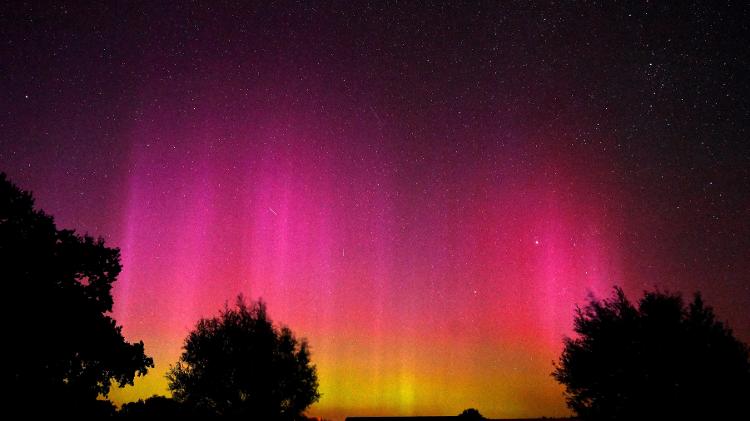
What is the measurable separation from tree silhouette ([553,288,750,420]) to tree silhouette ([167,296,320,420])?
865 inches

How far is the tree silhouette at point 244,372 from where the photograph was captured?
121 ft

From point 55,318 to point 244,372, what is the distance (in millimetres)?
18645

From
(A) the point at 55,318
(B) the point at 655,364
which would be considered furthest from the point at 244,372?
(B) the point at 655,364

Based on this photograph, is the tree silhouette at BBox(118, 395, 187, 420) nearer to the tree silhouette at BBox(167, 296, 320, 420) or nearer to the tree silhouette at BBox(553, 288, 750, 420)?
the tree silhouette at BBox(167, 296, 320, 420)

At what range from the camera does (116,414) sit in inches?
948

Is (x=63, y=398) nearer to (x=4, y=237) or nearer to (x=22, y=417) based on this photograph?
(x=22, y=417)

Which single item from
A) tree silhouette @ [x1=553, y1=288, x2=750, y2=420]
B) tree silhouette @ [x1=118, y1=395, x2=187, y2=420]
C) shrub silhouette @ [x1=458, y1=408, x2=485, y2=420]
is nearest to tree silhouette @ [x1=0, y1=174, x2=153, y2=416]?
tree silhouette @ [x1=118, y1=395, x2=187, y2=420]

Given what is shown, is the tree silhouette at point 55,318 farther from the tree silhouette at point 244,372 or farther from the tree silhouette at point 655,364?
the tree silhouette at point 655,364

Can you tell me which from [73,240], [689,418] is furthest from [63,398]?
[689,418]

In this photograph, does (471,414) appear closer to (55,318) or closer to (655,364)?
(655,364)

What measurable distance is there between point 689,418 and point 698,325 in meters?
5.45

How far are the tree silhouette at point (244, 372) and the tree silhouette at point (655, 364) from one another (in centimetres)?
2197

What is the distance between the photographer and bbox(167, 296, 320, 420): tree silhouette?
3675 cm

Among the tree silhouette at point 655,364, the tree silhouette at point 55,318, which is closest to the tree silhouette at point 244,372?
the tree silhouette at point 55,318
